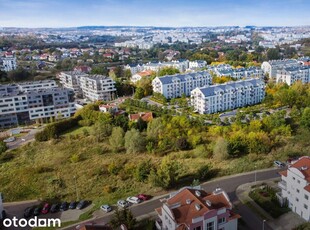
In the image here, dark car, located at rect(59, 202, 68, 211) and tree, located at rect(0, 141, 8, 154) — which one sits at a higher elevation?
tree, located at rect(0, 141, 8, 154)

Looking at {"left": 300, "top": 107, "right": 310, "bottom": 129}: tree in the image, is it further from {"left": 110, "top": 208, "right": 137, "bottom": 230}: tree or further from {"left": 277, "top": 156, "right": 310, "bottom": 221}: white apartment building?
{"left": 110, "top": 208, "right": 137, "bottom": 230}: tree

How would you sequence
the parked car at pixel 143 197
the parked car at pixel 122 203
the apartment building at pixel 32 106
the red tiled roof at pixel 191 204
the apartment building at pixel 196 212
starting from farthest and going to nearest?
the apartment building at pixel 32 106 → the parked car at pixel 143 197 → the parked car at pixel 122 203 → the red tiled roof at pixel 191 204 → the apartment building at pixel 196 212

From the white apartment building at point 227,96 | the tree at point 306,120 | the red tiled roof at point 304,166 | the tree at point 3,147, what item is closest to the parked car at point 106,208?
the red tiled roof at point 304,166

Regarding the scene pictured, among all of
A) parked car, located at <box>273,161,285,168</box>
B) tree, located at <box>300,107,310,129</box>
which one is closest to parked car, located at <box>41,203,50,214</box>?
parked car, located at <box>273,161,285,168</box>

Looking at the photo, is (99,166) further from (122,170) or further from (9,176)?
(9,176)

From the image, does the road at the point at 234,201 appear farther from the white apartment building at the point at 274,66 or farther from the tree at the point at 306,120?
the white apartment building at the point at 274,66

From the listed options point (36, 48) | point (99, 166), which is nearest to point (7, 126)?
point (99, 166)
